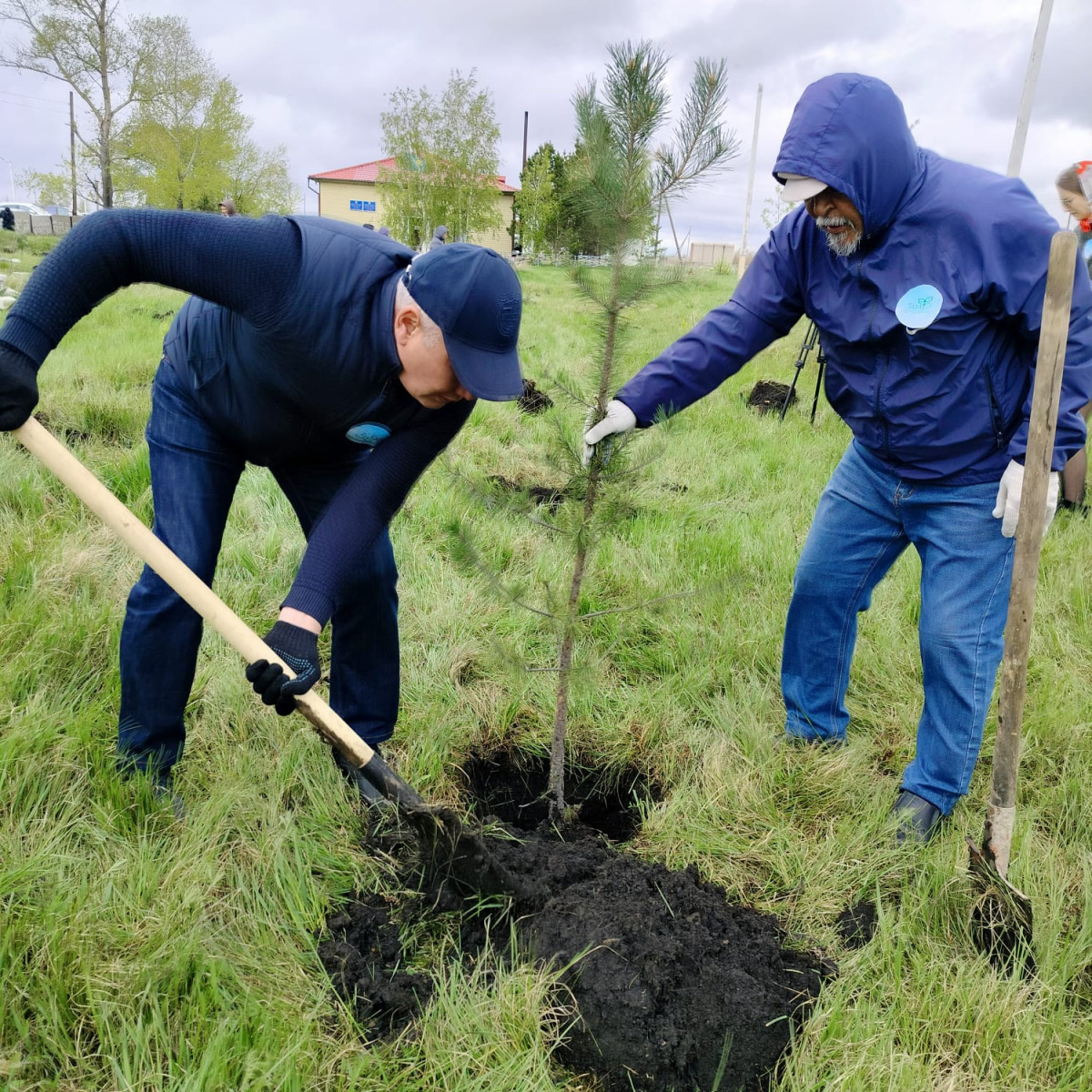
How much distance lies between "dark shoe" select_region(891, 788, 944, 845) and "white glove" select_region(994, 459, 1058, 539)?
848 mm

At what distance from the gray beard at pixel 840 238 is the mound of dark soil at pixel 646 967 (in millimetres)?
1734

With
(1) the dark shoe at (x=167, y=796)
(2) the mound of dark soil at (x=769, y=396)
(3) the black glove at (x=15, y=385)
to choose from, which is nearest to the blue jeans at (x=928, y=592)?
(1) the dark shoe at (x=167, y=796)

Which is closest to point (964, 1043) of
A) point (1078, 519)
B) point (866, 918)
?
point (866, 918)

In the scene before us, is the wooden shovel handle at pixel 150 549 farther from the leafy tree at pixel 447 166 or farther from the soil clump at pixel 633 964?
the leafy tree at pixel 447 166

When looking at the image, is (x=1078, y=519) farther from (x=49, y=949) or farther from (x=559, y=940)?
(x=49, y=949)

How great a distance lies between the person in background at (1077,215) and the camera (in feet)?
15.8

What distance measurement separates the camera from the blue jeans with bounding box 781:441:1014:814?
7.60 ft

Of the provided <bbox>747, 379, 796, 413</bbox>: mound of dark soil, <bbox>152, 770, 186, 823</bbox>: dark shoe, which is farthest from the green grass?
<bbox>747, 379, 796, 413</bbox>: mound of dark soil

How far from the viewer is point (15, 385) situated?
67.7 inches

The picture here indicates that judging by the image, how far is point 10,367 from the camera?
5.61 ft

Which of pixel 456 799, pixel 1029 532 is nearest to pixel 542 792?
pixel 456 799

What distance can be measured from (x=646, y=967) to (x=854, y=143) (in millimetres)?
2024

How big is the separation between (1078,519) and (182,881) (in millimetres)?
4804

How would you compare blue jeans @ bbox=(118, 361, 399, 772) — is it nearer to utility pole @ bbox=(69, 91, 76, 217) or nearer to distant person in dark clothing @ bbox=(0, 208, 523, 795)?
distant person in dark clothing @ bbox=(0, 208, 523, 795)
